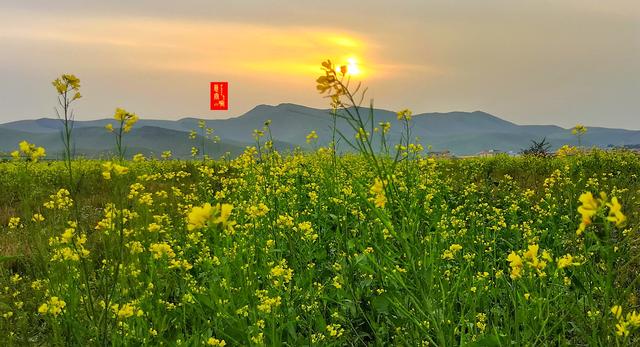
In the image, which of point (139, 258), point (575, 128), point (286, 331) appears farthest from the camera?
point (575, 128)

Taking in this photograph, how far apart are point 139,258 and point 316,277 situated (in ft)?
4.72

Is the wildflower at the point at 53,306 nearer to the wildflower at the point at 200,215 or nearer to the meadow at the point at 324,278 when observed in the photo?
the meadow at the point at 324,278

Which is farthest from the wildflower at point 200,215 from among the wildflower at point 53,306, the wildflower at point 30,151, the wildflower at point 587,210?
the wildflower at point 30,151

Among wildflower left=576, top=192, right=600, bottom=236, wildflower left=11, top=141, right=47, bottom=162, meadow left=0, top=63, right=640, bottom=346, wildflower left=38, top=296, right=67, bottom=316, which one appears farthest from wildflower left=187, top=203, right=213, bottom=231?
wildflower left=11, top=141, right=47, bottom=162

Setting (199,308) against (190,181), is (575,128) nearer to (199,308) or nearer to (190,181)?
(199,308)

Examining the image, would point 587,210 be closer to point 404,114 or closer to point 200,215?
point 200,215

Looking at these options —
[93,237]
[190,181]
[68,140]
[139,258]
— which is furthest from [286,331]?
[190,181]

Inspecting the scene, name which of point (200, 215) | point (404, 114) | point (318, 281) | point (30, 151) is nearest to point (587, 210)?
point (200, 215)

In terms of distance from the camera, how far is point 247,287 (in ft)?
9.78

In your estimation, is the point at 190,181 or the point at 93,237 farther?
the point at 190,181

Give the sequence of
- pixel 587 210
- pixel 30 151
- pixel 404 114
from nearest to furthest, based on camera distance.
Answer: pixel 587 210 → pixel 30 151 → pixel 404 114

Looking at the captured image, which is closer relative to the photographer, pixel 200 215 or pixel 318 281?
pixel 200 215

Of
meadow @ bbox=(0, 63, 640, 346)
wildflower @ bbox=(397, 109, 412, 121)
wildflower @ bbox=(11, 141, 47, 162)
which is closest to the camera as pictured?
meadow @ bbox=(0, 63, 640, 346)

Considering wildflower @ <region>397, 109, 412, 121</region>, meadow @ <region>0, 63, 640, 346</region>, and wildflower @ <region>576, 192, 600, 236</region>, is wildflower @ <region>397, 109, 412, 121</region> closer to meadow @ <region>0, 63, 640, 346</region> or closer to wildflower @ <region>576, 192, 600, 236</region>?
meadow @ <region>0, 63, 640, 346</region>
